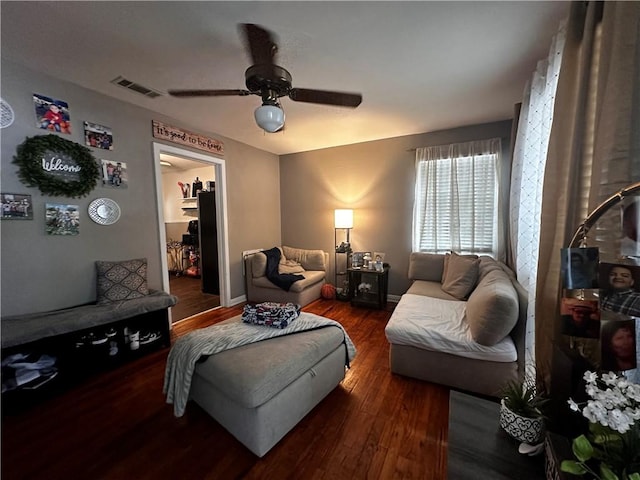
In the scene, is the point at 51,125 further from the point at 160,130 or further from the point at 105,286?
the point at 105,286

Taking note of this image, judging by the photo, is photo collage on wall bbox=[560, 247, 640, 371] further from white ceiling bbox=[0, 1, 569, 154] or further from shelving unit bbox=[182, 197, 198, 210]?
shelving unit bbox=[182, 197, 198, 210]

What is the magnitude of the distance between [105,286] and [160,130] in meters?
1.76

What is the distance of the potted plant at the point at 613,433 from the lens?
1.85ft

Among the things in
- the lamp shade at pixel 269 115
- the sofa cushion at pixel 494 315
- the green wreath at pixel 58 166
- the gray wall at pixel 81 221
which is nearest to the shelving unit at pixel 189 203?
the gray wall at pixel 81 221

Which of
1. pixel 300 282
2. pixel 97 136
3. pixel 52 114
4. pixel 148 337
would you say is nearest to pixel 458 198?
pixel 300 282

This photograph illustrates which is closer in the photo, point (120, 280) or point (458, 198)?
point (120, 280)

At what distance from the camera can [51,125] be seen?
6.91 feet

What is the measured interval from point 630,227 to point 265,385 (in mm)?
1641

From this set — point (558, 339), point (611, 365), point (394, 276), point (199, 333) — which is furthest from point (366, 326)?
point (611, 365)

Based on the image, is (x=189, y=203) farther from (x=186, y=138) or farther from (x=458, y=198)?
(x=458, y=198)

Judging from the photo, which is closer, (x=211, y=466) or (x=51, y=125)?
(x=211, y=466)

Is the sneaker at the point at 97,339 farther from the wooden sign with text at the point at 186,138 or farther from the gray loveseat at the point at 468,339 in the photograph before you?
the gray loveseat at the point at 468,339

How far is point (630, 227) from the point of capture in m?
0.84

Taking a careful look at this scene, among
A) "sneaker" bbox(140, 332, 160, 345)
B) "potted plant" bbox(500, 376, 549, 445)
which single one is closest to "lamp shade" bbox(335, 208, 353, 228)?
"sneaker" bbox(140, 332, 160, 345)
